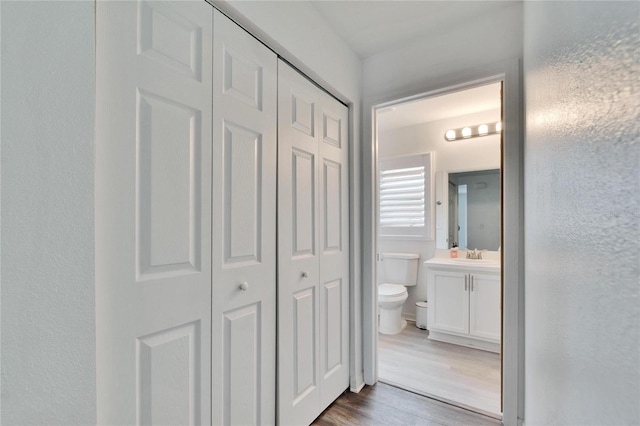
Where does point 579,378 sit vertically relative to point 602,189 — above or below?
below

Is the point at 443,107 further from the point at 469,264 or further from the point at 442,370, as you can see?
the point at 442,370

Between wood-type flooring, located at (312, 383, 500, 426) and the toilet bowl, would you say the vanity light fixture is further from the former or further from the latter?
wood-type flooring, located at (312, 383, 500, 426)

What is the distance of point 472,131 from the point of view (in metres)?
3.11

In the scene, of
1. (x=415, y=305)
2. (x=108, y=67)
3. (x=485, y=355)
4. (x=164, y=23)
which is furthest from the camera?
(x=415, y=305)

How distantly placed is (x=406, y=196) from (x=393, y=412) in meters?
2.34

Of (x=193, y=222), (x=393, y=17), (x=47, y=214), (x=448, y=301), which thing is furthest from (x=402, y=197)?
(x=47, y=214)

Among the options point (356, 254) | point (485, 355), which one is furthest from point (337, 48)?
point (485, 355)

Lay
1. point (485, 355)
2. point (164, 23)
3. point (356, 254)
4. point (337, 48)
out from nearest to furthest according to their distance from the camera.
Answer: point (164, 23), point (337, 48), point (356, 254), point (485, 355)

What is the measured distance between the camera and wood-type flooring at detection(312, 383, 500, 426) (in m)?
1.71

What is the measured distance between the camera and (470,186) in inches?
125

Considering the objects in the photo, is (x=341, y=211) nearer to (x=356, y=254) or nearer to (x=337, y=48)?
(x=356, y=254)

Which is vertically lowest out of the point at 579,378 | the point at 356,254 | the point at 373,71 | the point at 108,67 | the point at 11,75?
the point at 356,254

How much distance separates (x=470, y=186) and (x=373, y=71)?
1.80m

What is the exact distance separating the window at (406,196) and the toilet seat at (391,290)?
64 centimetres
